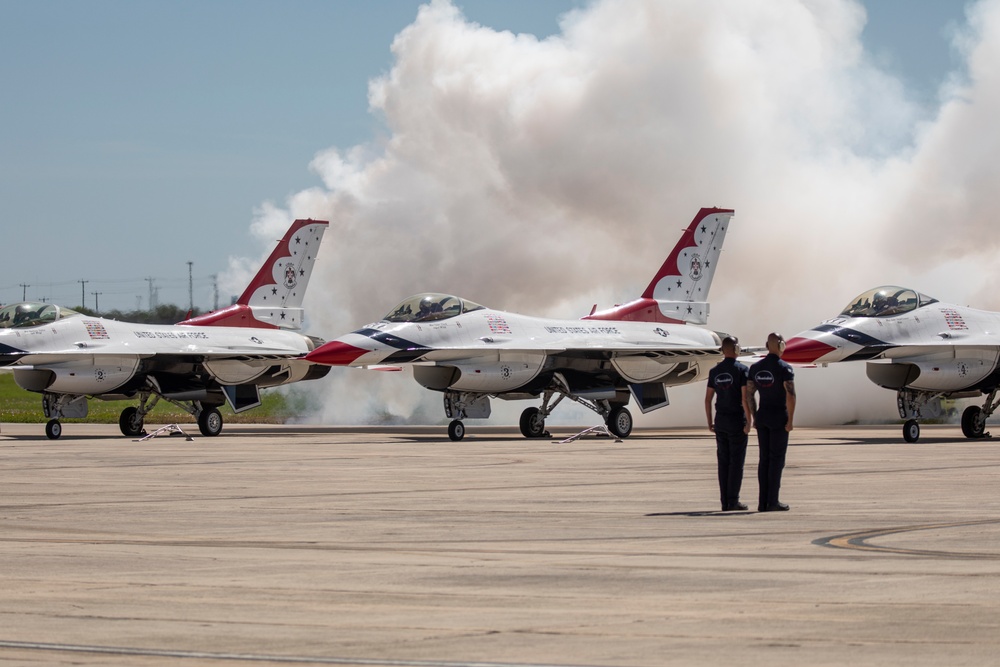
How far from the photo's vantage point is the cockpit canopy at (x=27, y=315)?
29922 mm

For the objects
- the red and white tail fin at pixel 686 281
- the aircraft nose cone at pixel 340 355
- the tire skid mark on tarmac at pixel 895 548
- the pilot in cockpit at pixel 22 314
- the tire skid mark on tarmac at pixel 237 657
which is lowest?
the tire skid mark on tarmac at pixel 237 657

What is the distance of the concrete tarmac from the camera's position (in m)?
6.66

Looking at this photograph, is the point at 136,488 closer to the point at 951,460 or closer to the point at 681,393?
the point at 951,460

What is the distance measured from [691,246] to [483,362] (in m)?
8.53

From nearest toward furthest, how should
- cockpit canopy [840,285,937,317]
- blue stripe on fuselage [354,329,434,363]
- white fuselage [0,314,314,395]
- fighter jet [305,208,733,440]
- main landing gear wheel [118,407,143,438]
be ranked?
cockpit canopy [840,285,937,317]
blue stripe on fuselage [354,329,434,363]
fighter jet [305,208,733,440]
white fuselage [0,314,314,395]
main landing gear wheel [118,407,143,438]

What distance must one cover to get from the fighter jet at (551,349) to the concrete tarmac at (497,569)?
1044 cm

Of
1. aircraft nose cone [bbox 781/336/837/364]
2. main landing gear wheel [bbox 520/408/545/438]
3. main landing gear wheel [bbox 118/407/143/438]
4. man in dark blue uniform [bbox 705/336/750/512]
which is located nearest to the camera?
man in dark blue uniform [bbox 705/336/750/512]

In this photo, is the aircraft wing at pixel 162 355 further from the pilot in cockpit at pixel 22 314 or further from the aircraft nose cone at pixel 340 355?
the aircraft nose cone at pixel 340 355

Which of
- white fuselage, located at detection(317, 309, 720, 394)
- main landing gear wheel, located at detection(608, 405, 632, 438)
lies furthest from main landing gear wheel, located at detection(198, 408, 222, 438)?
main landing gear wheel, located at detection(608, 405, 632, 438)

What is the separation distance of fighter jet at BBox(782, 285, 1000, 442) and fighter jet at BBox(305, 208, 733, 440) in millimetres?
4745

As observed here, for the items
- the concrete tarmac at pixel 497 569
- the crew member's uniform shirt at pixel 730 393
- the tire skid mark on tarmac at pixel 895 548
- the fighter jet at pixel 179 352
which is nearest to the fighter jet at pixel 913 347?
the concrete tarmac at pixel 497 569

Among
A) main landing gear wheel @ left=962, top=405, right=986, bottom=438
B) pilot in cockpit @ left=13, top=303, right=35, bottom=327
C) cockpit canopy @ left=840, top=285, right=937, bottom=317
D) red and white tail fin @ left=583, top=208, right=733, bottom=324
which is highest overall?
red and white tail fin @ left=583, top=208, right=733, bottom=324

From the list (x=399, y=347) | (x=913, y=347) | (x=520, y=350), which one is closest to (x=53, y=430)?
(x=399, y=347)

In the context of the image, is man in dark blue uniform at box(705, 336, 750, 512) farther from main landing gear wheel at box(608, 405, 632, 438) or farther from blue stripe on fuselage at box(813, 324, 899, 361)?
main landing gear wheel at box(608, 405, 632, 438)
